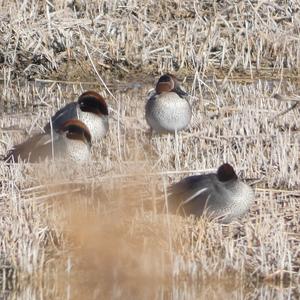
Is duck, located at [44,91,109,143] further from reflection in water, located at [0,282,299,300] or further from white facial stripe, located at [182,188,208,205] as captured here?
reflection in water, located at [0,282,299,300]

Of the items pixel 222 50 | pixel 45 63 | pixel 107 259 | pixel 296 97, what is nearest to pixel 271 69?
pixel 222 50

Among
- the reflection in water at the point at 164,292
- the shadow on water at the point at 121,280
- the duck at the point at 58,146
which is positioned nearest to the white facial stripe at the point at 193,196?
the shadow on water at the point at 121,280

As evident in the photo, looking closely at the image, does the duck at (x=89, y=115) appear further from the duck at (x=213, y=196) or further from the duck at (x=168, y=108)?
the duck at (x=213, y=196)

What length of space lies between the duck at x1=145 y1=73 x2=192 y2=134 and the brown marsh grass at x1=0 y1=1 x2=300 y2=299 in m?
0.15

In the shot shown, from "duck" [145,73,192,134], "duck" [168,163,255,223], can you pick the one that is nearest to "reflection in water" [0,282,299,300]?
"duck" [168,163,255,223]

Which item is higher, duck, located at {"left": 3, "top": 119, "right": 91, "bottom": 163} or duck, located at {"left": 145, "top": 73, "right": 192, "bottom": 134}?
duck, located at {"left": 145, "top": 73, "right": 192, "bottom": 134}

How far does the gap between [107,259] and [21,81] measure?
5.84 meters

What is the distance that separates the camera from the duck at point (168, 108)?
34.6 ft

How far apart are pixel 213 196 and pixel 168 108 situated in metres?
2.83

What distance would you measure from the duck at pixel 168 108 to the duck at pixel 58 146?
84 cm

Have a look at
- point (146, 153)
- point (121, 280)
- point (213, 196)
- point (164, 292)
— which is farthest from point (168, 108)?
point (164, 292)

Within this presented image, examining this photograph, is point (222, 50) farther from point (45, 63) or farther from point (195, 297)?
point (195, 297)

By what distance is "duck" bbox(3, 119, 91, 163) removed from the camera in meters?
9.38

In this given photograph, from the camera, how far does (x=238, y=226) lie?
7.79m
